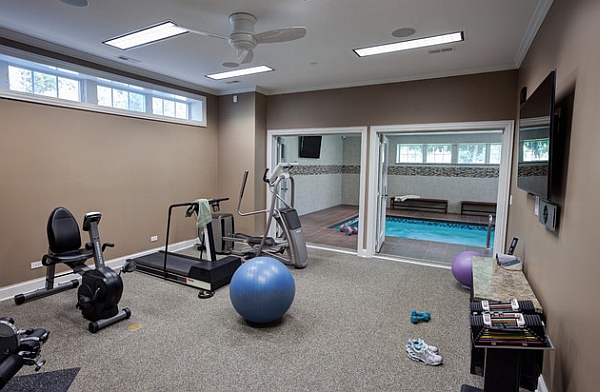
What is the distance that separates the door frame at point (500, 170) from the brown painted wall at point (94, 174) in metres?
2.99

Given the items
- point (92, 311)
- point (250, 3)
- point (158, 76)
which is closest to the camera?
point (250, 3)

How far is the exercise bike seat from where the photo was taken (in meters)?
3.50

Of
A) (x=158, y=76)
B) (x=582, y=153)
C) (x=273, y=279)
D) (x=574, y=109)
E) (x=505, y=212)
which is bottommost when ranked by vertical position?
(x=273, y=279)

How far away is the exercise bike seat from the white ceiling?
196 centimetres

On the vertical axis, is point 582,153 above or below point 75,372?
above

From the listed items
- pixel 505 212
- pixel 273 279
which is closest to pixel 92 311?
pixel 273 279

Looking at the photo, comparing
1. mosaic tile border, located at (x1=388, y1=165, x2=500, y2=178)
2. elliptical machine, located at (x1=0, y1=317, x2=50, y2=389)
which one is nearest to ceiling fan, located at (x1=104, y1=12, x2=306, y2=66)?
elliptical machine, located at (x1=0, y1=317, x2=50, y2=389)

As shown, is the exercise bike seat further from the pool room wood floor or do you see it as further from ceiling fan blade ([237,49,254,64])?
the pool room wood floor

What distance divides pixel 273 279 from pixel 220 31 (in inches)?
100

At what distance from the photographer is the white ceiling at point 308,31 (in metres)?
2.83

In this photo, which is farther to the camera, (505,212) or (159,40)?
(505,212)

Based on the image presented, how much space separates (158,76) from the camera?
5.09 m

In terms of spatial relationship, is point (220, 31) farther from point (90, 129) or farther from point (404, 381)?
point (404, 381)

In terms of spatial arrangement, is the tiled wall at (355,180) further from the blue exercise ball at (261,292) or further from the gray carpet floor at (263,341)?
the blue exercise ball at (261,292)
